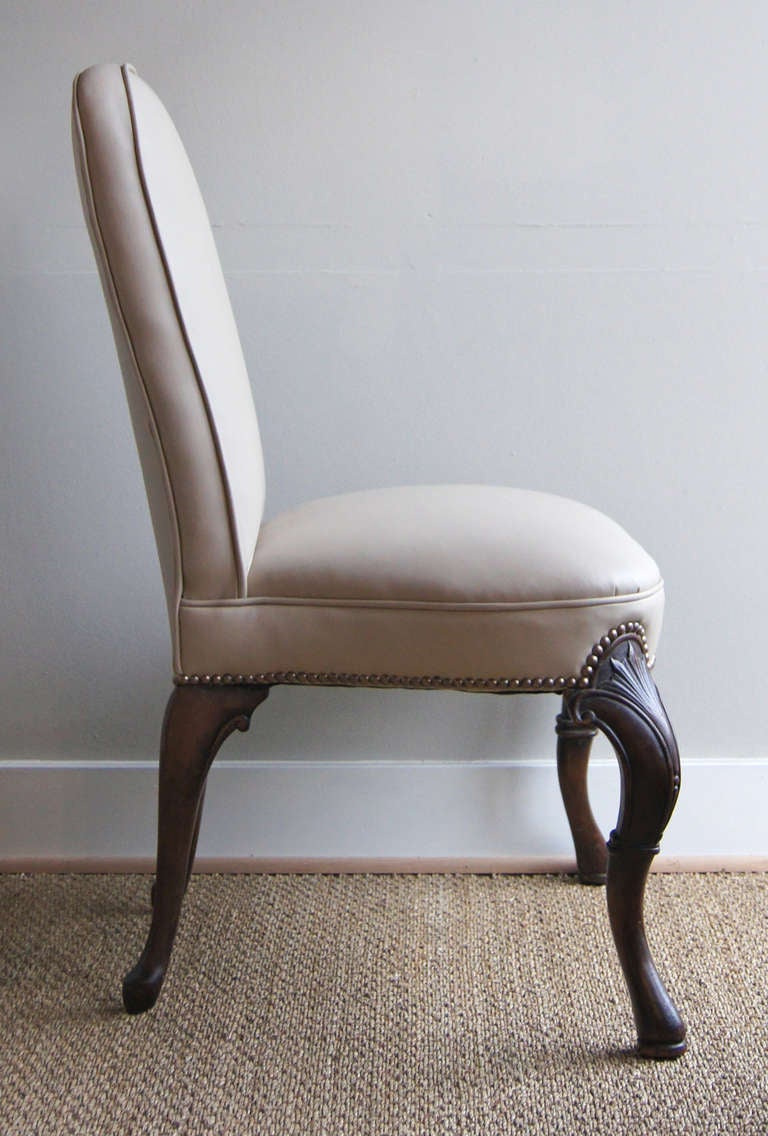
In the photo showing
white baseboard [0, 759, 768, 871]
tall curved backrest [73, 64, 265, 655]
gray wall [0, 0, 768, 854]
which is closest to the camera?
tall curved backrest [73, 64, 265, 655]

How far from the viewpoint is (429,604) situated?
0.92 m

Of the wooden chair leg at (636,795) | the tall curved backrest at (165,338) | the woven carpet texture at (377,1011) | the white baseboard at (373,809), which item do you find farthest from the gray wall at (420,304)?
the wooden chair leg at (636,795)

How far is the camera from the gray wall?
4.17 feet

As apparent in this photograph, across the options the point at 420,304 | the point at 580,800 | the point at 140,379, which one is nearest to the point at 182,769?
the point at 140,379

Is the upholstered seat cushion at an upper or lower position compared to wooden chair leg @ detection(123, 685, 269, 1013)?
upper

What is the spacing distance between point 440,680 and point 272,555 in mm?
199

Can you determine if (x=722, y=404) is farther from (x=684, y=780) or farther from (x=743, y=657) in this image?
(x=684, y=780)

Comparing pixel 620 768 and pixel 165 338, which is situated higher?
pixel 165 338

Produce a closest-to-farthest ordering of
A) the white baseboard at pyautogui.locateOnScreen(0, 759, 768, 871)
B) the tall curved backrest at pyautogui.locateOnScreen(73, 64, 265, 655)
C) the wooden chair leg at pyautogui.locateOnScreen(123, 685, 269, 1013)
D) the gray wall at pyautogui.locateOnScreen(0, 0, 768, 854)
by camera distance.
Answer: the tall curved backrest at pyautogui.locateOnScreen(73, 64, 265, 655) < the wooden chair leg at pyautogui.locateOnScreen(123, 685, 269, 1013) < the gray wall at pyautogui.locateOnScreen(0, 0, 768, 854) < the white baseboard at pyautogui.locateOnScreen(0, 759, 768, 871)

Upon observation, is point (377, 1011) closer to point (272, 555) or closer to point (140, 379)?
point (272, 555)

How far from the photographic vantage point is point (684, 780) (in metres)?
1.40

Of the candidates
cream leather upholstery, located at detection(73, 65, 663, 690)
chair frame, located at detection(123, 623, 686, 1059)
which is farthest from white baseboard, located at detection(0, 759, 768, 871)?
cream leather upholstery, located at detection(73, 65, 663, 690)

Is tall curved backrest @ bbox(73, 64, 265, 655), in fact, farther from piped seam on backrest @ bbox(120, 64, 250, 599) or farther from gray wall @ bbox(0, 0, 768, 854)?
gray wall @ bbox(0, 0, 768, 854)

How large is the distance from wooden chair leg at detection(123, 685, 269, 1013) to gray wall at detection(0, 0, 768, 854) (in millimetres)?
388
